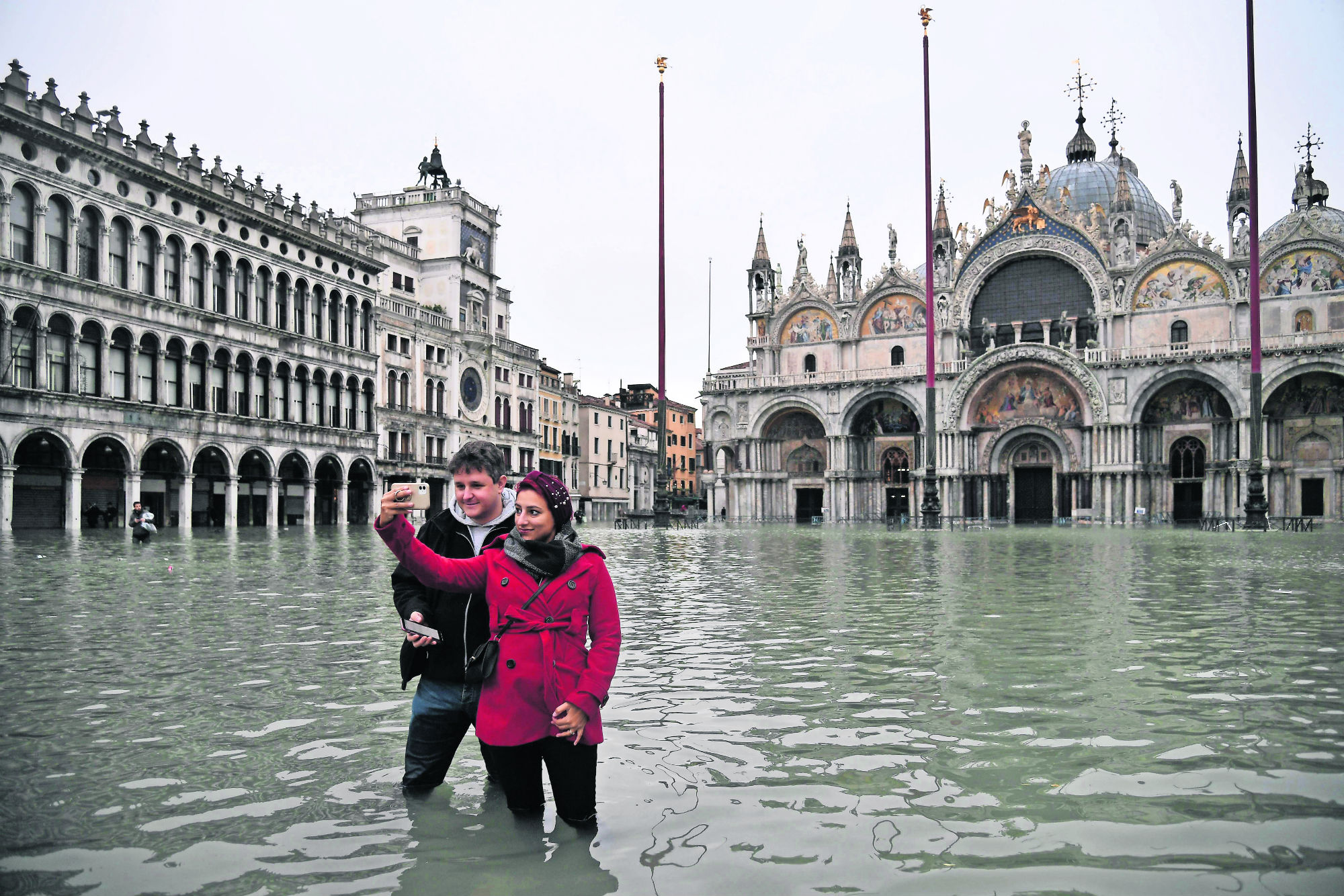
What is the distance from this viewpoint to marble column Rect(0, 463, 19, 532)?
3203 cm

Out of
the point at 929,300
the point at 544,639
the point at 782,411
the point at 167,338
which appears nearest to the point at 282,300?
the point at 167,338

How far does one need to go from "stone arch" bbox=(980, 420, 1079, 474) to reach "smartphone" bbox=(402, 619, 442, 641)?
180 feet

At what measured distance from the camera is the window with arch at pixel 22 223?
33.1 meters

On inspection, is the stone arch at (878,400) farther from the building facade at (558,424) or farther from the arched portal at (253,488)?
the arched portal at (253,488)

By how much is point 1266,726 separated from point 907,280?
185 feet

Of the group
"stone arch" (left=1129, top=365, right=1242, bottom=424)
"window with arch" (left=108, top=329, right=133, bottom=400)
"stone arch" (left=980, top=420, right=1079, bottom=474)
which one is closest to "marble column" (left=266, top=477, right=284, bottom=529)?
"window with arch" (left=108, top=329, right=133, bottom=400)

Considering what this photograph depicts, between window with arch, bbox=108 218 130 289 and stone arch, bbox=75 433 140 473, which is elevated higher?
window with arch, bbox=108 218 130 289

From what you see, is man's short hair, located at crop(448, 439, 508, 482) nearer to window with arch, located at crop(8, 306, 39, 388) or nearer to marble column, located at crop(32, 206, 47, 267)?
window with arch, located at crop(8, 306, 39, 388)

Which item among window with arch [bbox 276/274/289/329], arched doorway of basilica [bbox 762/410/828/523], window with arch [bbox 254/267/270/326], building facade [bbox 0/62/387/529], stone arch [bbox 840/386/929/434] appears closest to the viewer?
building facade [bbox 0/62/387/529]

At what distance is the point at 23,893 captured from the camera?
3.84 metres

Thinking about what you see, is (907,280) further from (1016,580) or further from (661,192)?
(1016,580)

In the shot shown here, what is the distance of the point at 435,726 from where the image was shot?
4945mm

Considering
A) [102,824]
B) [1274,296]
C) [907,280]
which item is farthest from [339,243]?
[102,824]

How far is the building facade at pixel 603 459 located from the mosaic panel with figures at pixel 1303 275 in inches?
1845
